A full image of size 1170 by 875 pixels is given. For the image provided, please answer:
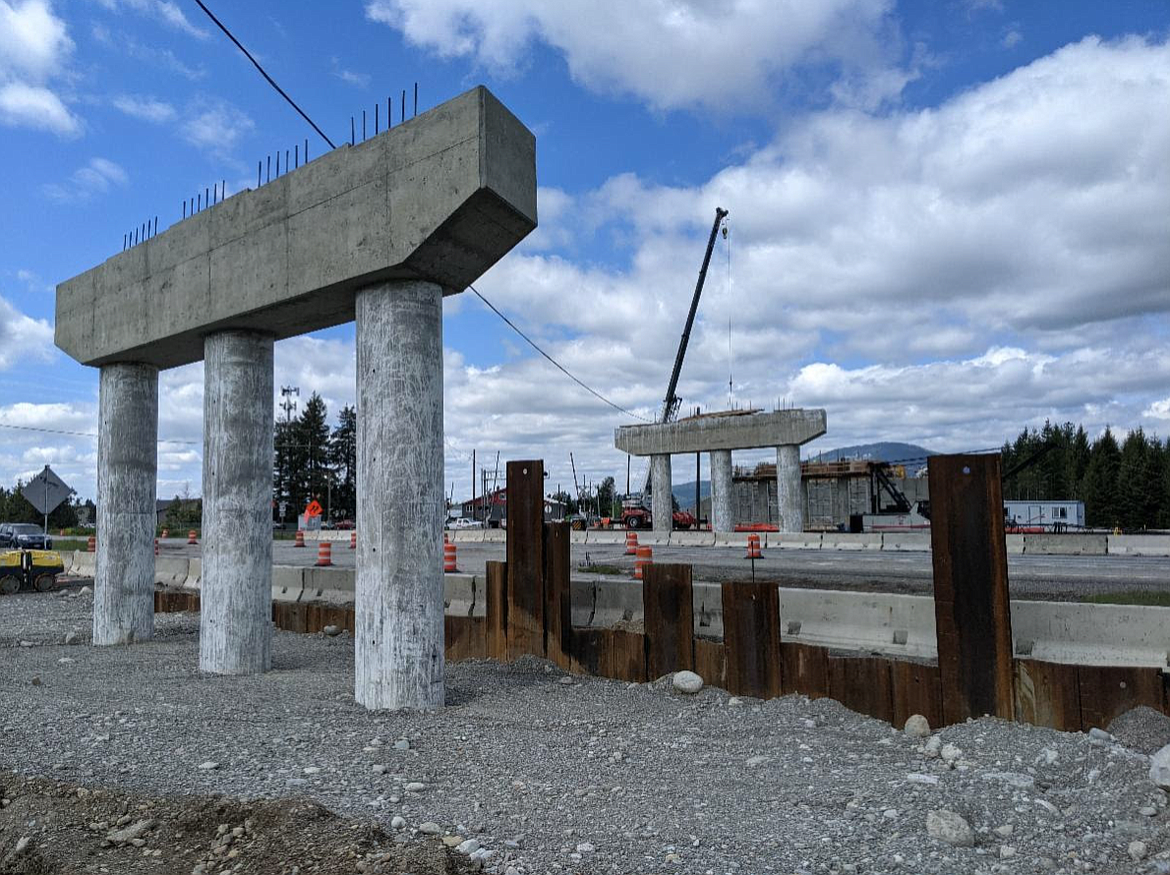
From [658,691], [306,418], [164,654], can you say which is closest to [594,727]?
[658,691]

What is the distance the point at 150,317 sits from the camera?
31.4ft

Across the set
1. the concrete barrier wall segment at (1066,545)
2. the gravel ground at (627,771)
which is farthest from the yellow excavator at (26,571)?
the concrete barrier wall segment at (1066,545)

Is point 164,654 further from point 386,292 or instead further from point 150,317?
point 386,292

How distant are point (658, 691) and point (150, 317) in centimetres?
705

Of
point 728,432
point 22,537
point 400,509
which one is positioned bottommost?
point 22,537

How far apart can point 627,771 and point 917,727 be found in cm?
245

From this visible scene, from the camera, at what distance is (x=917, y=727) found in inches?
252

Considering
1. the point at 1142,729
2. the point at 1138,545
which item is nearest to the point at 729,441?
the point at 1138,545

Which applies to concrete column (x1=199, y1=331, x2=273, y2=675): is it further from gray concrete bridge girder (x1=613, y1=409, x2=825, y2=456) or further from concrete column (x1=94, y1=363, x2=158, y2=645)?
gray concrete bridge girder (x1=613, y1=409, x2=825, y2=456)

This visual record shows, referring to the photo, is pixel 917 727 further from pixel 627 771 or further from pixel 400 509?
pixel 400 509

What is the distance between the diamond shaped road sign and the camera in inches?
832

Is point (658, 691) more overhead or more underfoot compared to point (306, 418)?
more underfoot

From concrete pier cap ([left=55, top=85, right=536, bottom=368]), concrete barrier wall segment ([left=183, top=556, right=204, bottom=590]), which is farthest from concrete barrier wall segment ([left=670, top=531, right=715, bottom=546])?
concrete pier cap ([left=55, top=85, right=536, bottom=368])

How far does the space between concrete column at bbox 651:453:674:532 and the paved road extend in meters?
10.8
